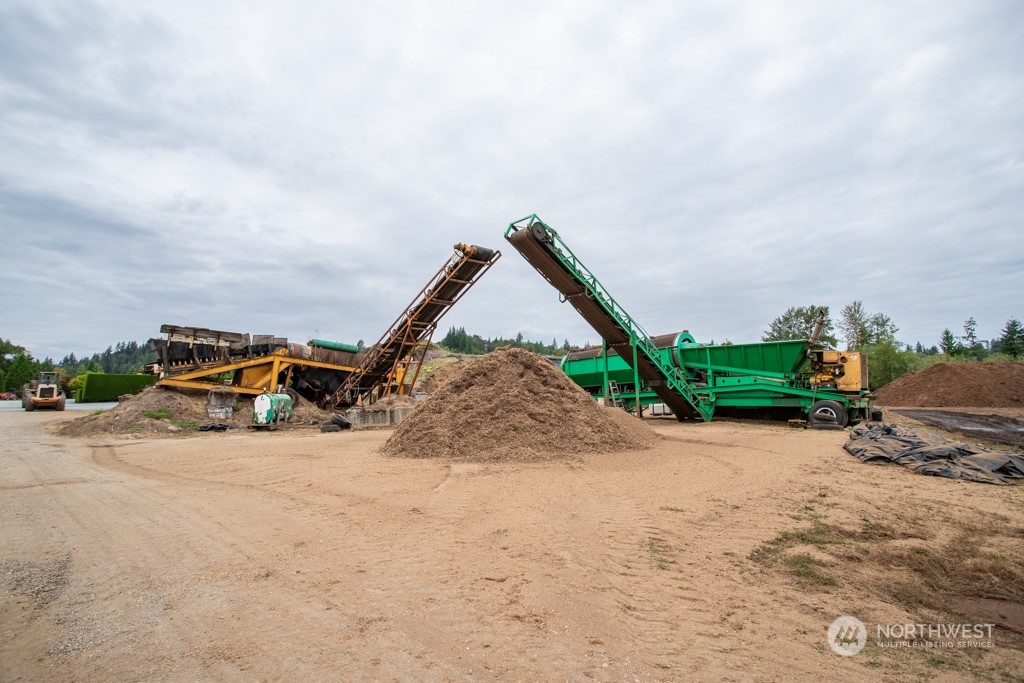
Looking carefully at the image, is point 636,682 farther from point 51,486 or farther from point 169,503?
point 51,486

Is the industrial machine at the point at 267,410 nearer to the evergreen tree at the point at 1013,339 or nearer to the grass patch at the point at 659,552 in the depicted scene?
the grass patch at the point at 659,552

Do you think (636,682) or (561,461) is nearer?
(636,682)

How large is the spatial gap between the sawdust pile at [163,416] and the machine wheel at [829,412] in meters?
16.6

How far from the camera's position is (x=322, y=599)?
319 cm

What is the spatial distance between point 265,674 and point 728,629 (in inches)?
100

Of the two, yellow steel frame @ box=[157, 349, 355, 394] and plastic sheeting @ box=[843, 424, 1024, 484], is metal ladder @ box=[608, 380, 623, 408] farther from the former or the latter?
yellow steel frame @ box=[157, 349, 355, 394]

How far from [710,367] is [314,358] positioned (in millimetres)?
15743

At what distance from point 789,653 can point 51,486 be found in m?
8.76

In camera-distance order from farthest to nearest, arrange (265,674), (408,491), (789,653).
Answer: (408,491) < (789,653) < (265,674)

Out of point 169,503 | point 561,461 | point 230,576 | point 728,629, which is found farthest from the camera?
point 561,461

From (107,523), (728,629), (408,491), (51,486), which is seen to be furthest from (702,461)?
(51,486)

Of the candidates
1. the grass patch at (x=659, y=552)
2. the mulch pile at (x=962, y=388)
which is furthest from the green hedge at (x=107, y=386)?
the mulch pile at (x=962, y=388)

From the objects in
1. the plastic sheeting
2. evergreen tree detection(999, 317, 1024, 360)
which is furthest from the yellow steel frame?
evergreen tree detection(999, 317, 1024, 360)

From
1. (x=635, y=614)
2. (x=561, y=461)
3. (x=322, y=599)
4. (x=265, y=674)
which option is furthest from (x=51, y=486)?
(x=635, y=614)
